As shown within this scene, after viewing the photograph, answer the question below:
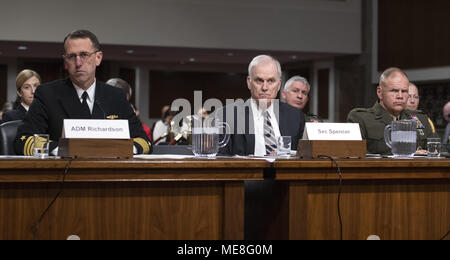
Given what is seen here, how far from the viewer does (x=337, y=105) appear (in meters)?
13.4

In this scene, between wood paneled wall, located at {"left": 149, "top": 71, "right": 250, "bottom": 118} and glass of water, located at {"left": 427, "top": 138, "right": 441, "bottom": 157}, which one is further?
wood paneled wall, located at {"left": 149, "top": 71, "right": 250, "bottom": 118}

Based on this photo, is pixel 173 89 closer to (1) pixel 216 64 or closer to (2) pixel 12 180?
(1) pixel 216 64

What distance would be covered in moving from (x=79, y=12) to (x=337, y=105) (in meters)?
5.98

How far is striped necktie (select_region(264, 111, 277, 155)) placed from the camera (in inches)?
117

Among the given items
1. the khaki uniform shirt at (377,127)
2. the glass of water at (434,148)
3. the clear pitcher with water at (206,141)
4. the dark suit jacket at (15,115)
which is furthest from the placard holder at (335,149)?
the dark suit jacket at (15,115)

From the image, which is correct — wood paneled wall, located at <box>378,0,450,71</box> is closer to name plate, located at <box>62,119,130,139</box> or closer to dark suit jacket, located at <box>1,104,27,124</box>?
dark suit jacket, located at <box>1,104,27,124</box>

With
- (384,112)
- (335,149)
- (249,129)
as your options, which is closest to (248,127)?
(249,129)

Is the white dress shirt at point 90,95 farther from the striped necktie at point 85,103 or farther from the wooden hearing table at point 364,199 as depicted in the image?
the wooden hearing table at point 364,199

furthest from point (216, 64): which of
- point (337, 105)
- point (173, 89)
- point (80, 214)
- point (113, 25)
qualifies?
point (80, 214)

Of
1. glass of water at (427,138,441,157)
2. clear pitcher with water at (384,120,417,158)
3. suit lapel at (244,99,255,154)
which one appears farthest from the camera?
suit lapel at (244,99,255,154)

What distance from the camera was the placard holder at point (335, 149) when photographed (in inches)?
90.9

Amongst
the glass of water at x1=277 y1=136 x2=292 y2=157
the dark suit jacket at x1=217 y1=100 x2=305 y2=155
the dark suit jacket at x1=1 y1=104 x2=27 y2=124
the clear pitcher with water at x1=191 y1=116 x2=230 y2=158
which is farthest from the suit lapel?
the dark suit jacket at x1=1 y1=104 x2=27 y2=124

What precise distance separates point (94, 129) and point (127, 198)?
330 millimetres

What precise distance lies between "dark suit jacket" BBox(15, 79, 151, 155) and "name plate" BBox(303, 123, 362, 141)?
87cm
